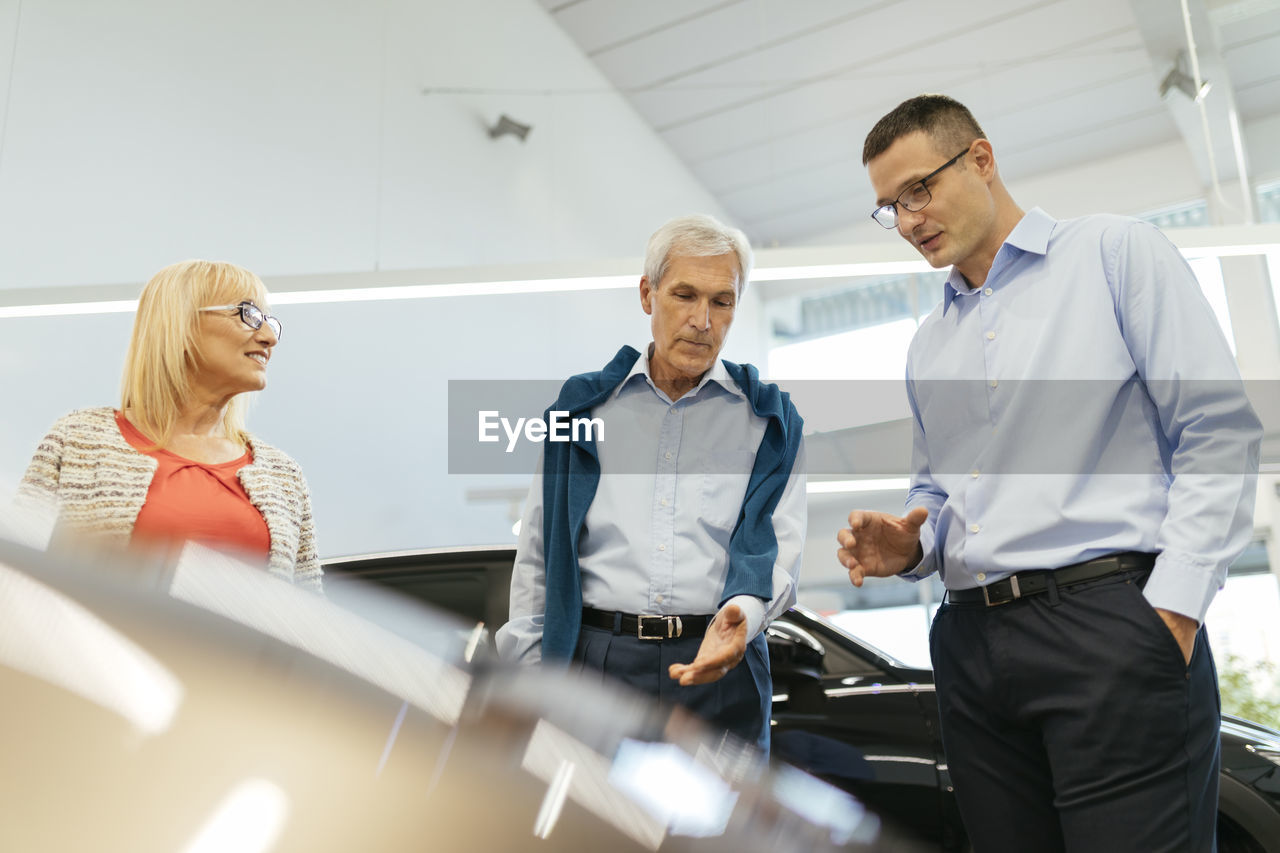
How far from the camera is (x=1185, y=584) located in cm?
123

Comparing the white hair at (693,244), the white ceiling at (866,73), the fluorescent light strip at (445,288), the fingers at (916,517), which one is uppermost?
the white ceiling at (866,73)

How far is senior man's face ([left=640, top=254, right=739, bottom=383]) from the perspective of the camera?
1.89m

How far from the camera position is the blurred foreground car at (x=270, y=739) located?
56 cm

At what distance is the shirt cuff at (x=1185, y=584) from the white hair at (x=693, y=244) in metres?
0.89

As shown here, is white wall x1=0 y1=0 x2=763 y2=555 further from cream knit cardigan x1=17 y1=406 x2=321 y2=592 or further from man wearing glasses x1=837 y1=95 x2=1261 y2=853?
man wearing glasses x1=837 y1=95 x2=1261 y2=853

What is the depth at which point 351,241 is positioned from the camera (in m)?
5.01

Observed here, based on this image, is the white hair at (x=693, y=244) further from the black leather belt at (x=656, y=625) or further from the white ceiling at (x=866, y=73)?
the white ceiling at (x=866, y=73)

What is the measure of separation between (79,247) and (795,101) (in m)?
5.50

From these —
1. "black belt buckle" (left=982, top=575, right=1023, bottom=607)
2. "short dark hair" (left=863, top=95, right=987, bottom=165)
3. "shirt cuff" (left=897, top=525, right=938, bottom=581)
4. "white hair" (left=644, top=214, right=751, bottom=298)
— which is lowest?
"black belt buckle" (left=982, top=575, right=1023, bottom=607)

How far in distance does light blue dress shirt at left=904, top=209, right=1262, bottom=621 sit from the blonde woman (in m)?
1.17

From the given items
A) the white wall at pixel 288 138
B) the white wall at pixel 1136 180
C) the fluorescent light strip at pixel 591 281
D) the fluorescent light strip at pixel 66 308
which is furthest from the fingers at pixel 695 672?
the white wall at pixel 1136 180

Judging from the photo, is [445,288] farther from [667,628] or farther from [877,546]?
[877,546]

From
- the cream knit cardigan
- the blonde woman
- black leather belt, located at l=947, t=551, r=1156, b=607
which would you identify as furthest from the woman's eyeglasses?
black leather belt, located at l=947, t=551, r=1156, b=607

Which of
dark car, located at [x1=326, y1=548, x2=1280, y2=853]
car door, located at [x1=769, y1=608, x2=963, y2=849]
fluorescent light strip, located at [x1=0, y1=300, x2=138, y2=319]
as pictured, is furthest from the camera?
fluorescent light strip, located at [x1=0, y1=300, x2=138, y2=319]
